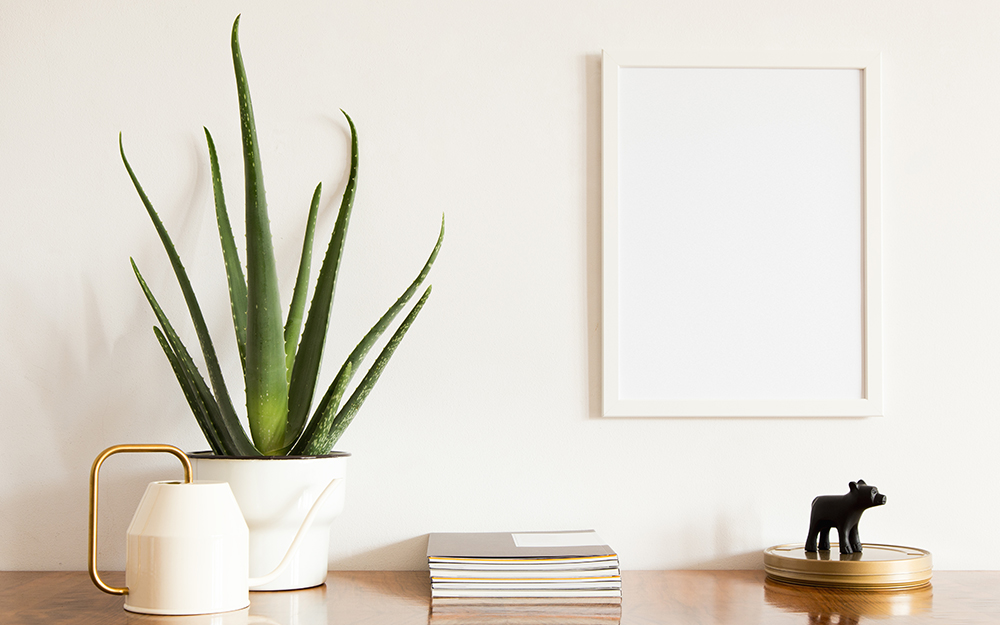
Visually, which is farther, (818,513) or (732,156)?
(732,156)

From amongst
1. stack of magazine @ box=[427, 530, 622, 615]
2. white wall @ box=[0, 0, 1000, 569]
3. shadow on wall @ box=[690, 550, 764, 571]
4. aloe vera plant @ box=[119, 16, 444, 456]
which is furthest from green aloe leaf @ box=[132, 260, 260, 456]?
shadow on wall @ box=[690, 550, 764, 571]

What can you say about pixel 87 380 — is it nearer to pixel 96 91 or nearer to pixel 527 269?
pixel 96 91

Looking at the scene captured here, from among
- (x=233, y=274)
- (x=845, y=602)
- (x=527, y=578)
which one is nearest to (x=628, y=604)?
(x=527, y=578)

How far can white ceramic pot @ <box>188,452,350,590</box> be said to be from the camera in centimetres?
85

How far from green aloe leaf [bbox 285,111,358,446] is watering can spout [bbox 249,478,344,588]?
7cm

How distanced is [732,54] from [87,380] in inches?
36.7

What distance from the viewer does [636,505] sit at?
103 cm

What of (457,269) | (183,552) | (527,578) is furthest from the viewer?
(457,269)

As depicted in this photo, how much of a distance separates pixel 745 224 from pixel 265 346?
620 millimetres

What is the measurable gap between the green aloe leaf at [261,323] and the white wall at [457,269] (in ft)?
0.50

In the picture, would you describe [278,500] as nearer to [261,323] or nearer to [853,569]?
[261,323]

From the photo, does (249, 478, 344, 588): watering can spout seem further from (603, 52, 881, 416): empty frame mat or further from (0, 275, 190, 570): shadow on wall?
(603, 52, 881, 416): empty frame mat

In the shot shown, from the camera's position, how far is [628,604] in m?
0.83

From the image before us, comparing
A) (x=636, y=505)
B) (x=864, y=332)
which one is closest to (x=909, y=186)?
(x=864, y=332)
